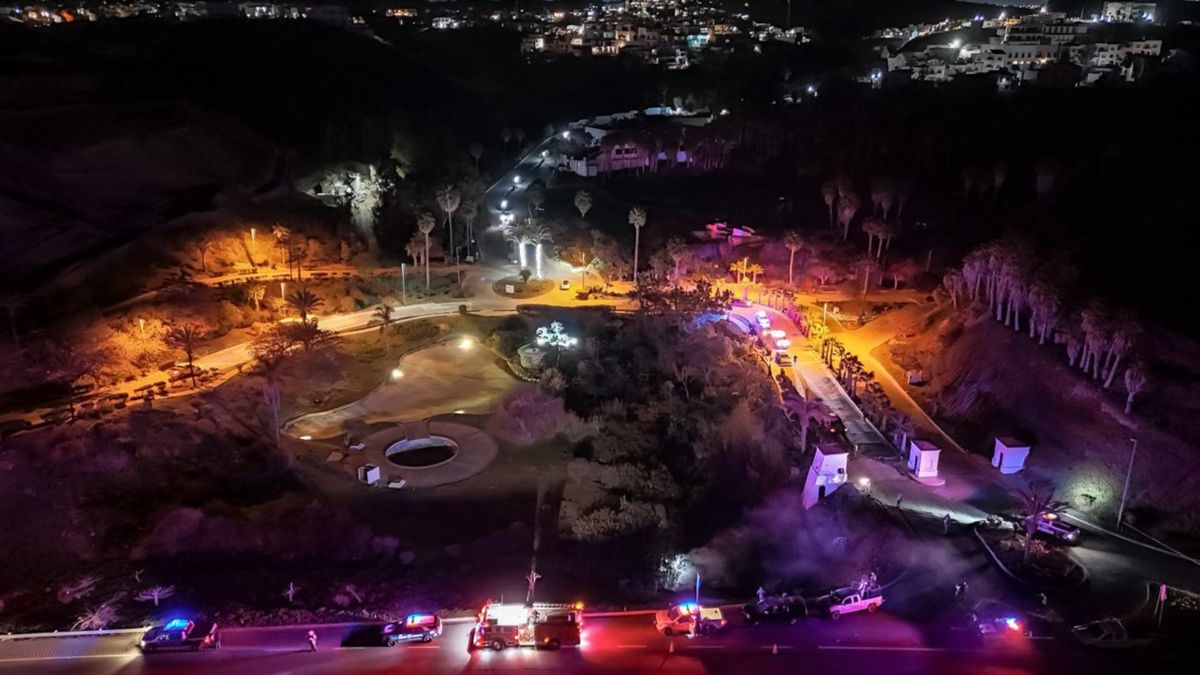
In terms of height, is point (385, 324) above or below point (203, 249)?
below

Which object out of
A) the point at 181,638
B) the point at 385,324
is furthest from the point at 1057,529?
the point at 385,324

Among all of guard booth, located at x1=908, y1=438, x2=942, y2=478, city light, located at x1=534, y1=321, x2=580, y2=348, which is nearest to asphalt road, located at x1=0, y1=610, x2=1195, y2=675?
guard booth, located at x1=908, y1=438, x2=942, y2=478

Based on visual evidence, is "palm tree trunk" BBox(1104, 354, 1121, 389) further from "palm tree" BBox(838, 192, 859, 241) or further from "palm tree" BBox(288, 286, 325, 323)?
"palm tree" BBox(288, 286, 325, 323)

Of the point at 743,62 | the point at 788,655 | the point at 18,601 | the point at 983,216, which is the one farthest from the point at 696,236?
the point at 743,62

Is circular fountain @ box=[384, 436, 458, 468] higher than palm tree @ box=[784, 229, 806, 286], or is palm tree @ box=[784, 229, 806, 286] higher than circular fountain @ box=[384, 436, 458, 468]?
palm tree @ box=[784, 229, 806, 286]

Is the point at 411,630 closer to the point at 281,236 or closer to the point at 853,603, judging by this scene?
the point at 853,603

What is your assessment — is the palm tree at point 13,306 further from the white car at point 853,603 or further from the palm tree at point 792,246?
the palm tree at point 792,246

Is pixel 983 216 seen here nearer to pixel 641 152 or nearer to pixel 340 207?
pixel 641 152
